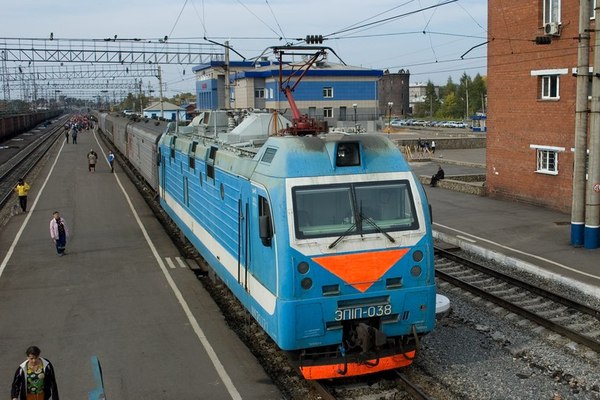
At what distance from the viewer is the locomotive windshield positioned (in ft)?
27.4

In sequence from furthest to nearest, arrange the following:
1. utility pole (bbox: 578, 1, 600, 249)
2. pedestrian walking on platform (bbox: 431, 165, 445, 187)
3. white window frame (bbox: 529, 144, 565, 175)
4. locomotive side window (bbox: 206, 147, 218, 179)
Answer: pedestrian walking on platform (bbox: 431, 165, 445, 187), white window frame (bbox: 529, 144, 565, 175), utility pole (bbox: 578, 1, 600, 249), locomotive side window (bbox: 206, 147, 218, 179)

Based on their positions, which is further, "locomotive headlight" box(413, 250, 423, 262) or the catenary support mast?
the catenary support mast

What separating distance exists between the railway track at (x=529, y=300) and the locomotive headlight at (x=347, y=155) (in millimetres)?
4869

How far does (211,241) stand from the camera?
12.9 m

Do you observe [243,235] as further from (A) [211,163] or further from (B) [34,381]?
(B) [34,381]

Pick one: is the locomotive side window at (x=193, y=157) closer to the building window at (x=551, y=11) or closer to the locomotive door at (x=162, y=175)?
the locomotive door at (x=162, y=175)

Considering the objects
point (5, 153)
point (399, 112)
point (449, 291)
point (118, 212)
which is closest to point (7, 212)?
point (118, 212)

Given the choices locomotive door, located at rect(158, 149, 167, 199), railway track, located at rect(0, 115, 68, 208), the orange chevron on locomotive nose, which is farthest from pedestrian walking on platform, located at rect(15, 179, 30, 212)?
the orange chevron on locomotive nose

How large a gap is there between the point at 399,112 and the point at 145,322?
122m

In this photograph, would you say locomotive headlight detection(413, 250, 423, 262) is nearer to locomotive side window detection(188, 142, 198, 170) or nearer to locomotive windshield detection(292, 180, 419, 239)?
locomotive windshield detection(292, 180, 419, 239)

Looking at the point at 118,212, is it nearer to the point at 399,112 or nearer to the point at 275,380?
the point at 275,380

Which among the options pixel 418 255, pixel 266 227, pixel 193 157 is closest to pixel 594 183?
pixel 193 157

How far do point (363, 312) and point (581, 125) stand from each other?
11.6 meters

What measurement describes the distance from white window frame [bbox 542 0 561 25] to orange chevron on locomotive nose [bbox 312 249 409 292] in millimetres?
17235
